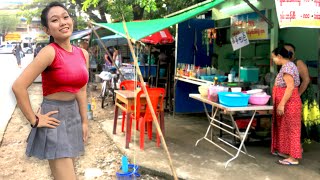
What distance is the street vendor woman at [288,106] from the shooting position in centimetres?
463

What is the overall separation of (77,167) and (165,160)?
4.15ft

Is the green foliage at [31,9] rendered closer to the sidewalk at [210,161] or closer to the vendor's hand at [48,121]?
the sidewalk at [210,161]

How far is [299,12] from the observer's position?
3873 millimetres

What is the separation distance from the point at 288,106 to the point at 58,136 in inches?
134

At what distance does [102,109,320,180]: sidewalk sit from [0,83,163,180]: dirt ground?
238mm

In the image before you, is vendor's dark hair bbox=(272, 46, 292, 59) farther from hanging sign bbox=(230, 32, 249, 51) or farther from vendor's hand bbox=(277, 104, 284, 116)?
hanging sign bbox=(230, 32, 249, 51)

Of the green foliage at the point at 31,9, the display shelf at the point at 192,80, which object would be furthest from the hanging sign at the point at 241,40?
the green foliage at the point at 31,9

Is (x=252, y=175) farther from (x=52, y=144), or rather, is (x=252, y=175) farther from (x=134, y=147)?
(x=52, y=144)

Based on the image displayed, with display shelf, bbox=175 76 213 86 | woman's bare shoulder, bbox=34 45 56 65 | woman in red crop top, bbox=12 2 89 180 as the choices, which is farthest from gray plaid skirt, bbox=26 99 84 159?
display shelf, bbox=175 76 213 86

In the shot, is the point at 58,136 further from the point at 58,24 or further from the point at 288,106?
the point at 288,106

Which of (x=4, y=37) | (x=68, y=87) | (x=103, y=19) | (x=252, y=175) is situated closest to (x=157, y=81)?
(x=252, y=175)

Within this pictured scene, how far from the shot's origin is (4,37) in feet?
192

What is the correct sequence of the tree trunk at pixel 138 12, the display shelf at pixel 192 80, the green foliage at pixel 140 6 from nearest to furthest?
1. the display shelf at pixel 192 80
2. the green foliage at pixel 140 6
3. the tree trunk at pixel 138 12

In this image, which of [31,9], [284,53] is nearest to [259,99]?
[284,53]
